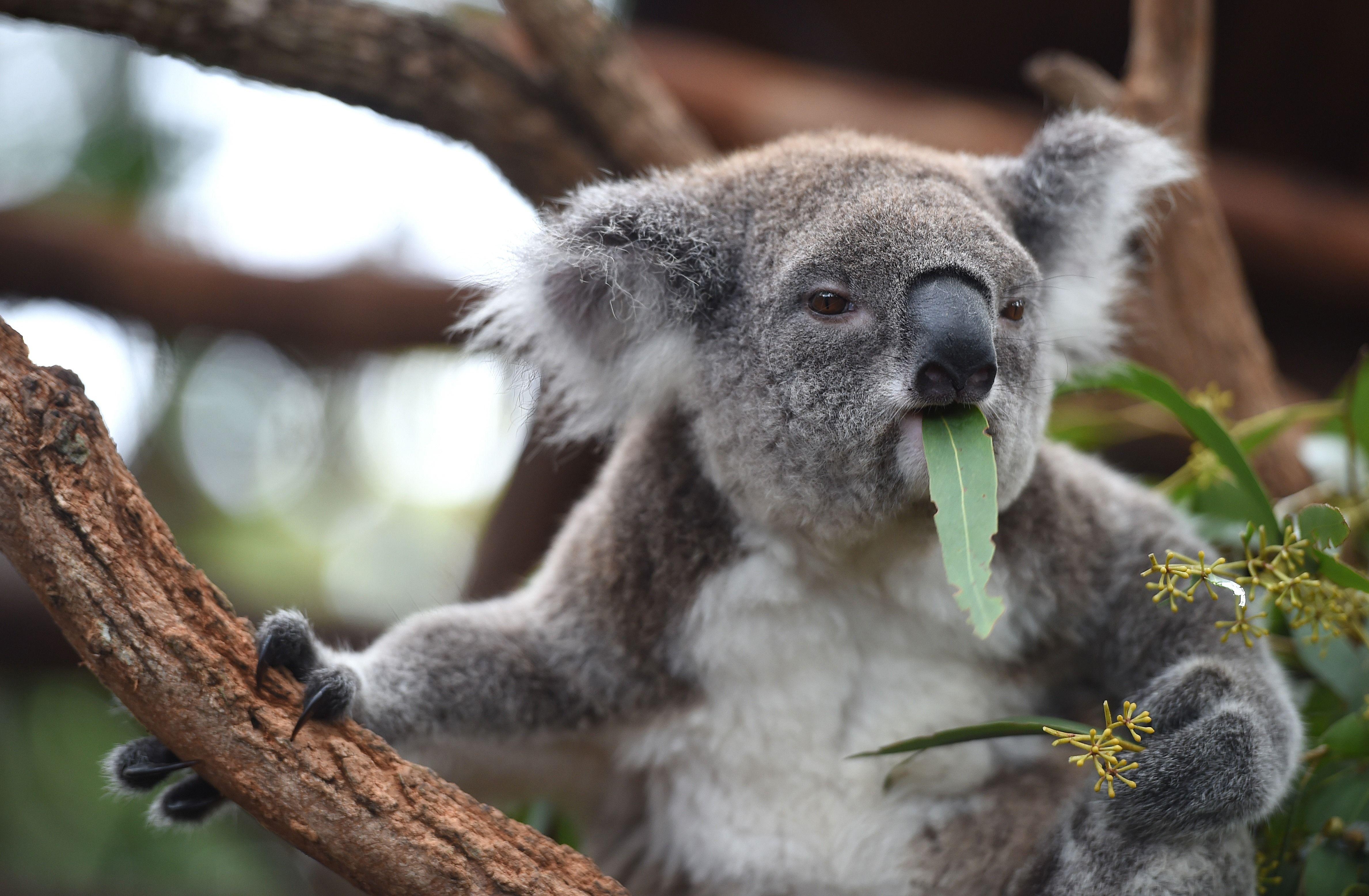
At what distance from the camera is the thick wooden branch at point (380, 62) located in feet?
9.75

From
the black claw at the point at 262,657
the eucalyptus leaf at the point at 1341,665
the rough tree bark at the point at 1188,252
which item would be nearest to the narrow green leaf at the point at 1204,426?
the eucalyptus leaf at the point at 1341,665

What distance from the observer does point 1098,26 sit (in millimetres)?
5969

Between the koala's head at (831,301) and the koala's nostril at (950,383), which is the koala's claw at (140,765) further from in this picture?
the koala's nostril at (950,383)

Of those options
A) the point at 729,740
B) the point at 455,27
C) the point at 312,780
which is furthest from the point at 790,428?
the point at 455,27

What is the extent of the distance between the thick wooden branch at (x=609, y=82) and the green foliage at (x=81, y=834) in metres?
3.73

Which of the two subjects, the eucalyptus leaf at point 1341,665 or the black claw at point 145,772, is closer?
the black claw at point 145,772

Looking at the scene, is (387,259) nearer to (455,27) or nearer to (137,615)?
(455,27)

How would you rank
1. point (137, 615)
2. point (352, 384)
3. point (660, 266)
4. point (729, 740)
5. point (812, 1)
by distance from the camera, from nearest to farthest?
point (137, 615), point (660, 266), point (729, 740), point (812, 1), point (352, 384)

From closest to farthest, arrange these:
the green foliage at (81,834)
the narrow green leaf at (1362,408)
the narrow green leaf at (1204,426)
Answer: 1. the narrow green leaf at (1204,426)
2. the narrow green leaf at (1362,408)
3. the green foliage at (81,834)

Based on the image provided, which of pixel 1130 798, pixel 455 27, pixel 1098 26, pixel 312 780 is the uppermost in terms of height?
pixel 1098 26

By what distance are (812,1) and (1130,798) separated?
17.6 feet

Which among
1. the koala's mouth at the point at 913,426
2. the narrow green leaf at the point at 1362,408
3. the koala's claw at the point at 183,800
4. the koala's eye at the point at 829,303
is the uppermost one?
the narrow green leaf at the point at 1362,408

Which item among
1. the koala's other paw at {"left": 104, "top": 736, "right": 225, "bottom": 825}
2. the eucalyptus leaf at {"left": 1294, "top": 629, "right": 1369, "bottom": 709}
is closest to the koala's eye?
the eucalyptus leaf at {"left": 1294, "top": 629, "right": 1369, "bottom": 709}

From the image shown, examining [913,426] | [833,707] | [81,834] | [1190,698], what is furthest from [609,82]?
[81,834]
